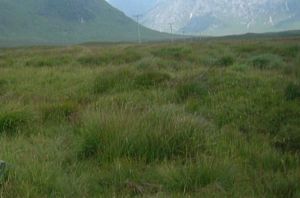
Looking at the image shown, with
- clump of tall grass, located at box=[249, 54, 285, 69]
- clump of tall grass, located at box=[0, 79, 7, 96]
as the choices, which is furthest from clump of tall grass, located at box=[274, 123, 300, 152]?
clump of tall grass, located at box=[249, 54, 285, 69]

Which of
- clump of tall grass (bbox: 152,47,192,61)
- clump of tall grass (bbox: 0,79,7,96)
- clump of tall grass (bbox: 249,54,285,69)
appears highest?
clump of tall grass (bbox: 0,79,7,96)

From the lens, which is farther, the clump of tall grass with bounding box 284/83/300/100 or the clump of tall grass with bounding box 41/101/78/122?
the clump of tall grass with bounding box 284/83/300/100

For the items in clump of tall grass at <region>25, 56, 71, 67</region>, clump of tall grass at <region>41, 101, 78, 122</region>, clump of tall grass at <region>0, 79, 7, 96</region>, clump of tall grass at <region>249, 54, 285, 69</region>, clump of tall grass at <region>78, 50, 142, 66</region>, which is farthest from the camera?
clump of tall grass at <region>78, 50, 142, 66</region>

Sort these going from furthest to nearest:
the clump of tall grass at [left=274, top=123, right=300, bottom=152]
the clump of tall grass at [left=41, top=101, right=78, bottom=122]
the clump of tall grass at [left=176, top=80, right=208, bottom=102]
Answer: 1. the clump of tall grass at [left=176, top=80, right=208, bottom=102]
2. the clump of tall grass at [left=41, top=101, right=78, bottom=122]
3. the clump of tall grass at [left=274, top=123, right=300, bottom=152]

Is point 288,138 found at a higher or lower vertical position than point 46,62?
higher

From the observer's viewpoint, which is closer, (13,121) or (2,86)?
(13,121)

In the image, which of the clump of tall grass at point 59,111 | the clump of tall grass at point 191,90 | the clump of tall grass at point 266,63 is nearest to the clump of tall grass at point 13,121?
the clump of tall grass at point 59,111

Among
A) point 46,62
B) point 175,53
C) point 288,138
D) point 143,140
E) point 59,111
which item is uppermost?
point 143,140

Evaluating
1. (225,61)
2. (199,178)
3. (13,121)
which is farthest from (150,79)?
(199,178)

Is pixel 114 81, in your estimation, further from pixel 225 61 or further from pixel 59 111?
pixel 225 61

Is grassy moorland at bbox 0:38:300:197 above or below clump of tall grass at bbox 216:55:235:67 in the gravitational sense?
above

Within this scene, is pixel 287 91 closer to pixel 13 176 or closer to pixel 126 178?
pixel 126 178

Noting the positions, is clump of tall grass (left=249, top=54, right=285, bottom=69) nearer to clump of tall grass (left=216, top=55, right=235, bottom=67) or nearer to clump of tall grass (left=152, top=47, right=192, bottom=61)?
clump of tall grass (left=216, top=55, right=235, bottom=67)

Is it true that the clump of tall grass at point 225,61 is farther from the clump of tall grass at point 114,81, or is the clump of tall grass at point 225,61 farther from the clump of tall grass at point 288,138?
the clump of tall grass at point 288,138
